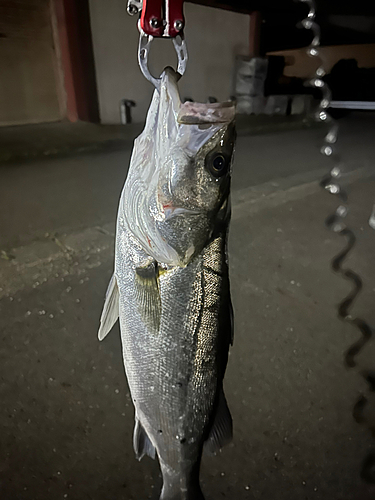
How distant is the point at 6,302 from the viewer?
2.28m

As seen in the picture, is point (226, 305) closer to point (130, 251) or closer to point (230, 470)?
point (130, 251)

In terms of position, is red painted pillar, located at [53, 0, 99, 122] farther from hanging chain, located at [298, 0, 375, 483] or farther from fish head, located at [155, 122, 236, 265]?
fish head, located at [155, 122, 236, 265]

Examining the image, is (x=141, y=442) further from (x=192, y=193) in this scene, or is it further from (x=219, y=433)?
(x=192, y=193)

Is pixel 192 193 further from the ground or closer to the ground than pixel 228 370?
further from the ground

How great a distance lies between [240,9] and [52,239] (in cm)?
1008

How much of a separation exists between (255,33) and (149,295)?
12.3m

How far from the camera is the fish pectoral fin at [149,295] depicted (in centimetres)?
93

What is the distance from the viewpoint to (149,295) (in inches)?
36.8

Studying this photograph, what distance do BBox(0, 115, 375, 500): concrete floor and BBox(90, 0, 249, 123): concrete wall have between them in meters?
5.74

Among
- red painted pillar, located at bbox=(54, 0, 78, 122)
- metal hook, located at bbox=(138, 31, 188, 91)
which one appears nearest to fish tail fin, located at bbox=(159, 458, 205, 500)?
metal hook, located at bbox=(138, 31, 188, 91)

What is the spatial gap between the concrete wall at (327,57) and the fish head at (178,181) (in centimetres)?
1308

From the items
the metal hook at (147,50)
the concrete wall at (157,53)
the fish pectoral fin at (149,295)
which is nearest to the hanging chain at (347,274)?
the fish pectoral fin at (149,295)

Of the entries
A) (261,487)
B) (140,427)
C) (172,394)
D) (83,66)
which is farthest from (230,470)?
(83,66)

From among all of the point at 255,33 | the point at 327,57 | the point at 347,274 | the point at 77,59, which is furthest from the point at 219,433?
the point at 327,57
